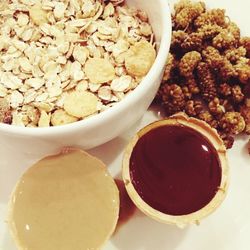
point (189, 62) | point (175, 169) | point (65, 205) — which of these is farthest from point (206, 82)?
point (65, 205)

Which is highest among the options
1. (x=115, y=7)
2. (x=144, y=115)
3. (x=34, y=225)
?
(x=115, y=7)

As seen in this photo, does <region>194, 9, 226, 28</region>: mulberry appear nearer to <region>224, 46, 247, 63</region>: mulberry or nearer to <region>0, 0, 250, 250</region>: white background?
<region>224, 46, 247, 63</region>: mulberry

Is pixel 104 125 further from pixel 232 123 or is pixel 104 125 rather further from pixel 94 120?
pixel 232 123

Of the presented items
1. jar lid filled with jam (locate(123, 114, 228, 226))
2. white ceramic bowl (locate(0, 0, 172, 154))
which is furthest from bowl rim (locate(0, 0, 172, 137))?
jar lid filled with jam (locate(123, 114, 228, 226))

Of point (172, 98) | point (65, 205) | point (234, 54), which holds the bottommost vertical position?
point (65, 205)

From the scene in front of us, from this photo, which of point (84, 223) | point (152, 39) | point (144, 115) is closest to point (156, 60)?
point (152, 39)

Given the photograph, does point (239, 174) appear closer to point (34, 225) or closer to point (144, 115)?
point (144, 115)
